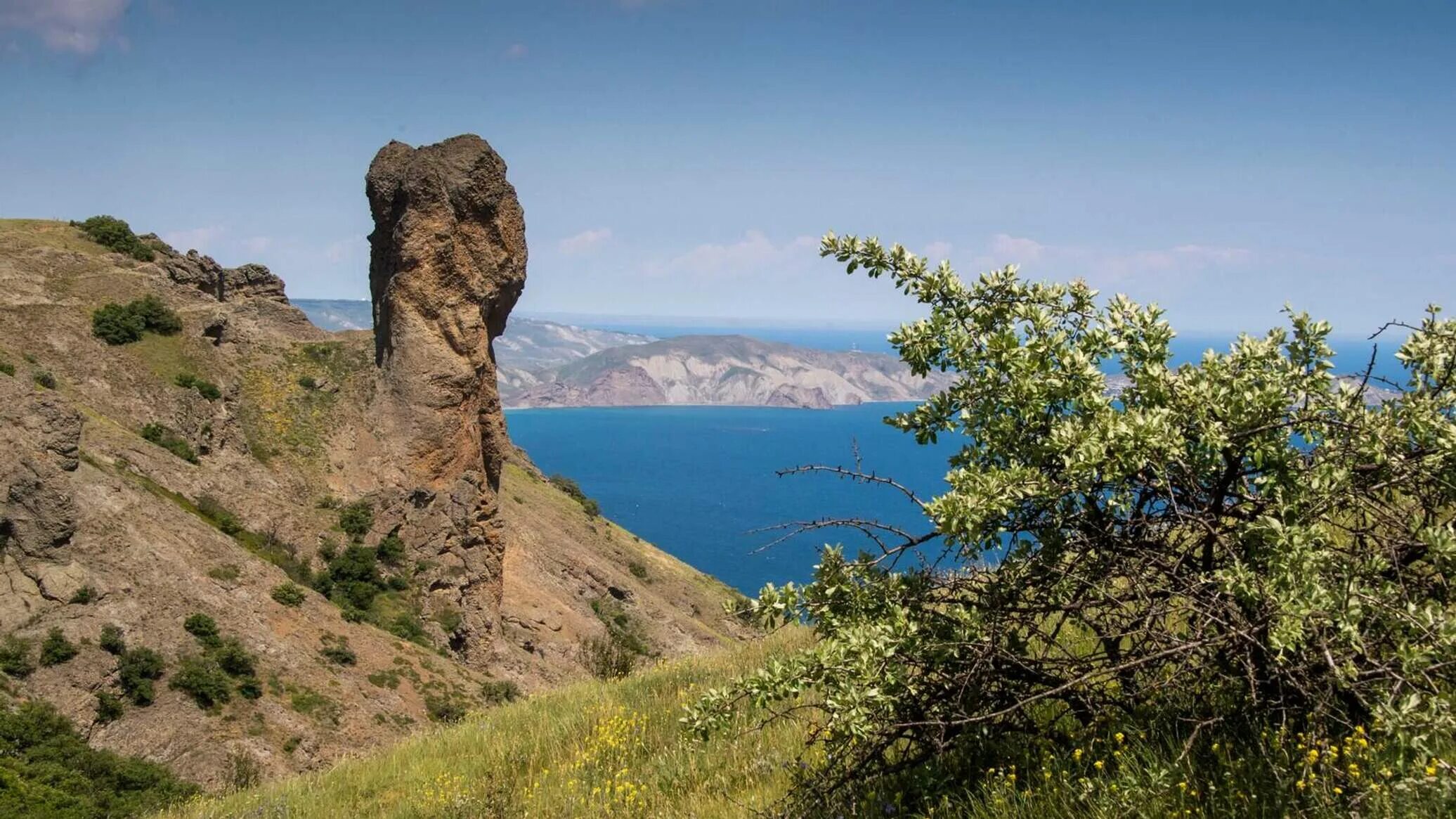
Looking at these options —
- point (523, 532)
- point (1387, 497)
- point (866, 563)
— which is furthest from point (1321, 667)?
point (523, 532)

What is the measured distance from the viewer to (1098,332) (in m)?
5.30

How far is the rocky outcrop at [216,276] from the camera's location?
49.0m

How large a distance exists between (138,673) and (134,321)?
2366cm

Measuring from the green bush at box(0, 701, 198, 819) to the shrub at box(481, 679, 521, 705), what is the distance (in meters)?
11.8

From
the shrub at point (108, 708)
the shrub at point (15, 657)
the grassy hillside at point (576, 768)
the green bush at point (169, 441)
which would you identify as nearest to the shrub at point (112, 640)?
the shrub at point (108, 708)

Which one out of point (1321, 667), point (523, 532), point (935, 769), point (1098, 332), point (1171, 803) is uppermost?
point (1098, 332)

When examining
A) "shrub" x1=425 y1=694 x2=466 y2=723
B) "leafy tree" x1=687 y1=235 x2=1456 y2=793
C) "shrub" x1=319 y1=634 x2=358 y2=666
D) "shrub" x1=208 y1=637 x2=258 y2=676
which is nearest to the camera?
"leafy tree" x1=687 y1=235 x2=1456 y2=793

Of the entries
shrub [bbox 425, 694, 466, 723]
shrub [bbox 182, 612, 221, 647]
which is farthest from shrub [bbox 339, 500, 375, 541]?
shrub [bbox 182, 612, 221, 647]

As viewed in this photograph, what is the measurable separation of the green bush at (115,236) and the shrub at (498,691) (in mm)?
34103

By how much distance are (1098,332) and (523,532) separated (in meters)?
48.0

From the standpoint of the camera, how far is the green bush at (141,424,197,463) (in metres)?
36.5

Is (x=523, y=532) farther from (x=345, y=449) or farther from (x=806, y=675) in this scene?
(x=806, y=675)

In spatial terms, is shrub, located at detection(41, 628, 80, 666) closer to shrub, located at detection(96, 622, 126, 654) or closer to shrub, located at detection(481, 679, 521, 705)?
shrub, located at detection(96, 622, 126, 654)

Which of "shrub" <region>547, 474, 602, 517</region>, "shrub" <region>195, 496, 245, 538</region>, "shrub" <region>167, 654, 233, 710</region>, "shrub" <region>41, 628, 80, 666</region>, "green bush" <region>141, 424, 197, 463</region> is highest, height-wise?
"green bush" <region>141, 424, 197, 463</region>
